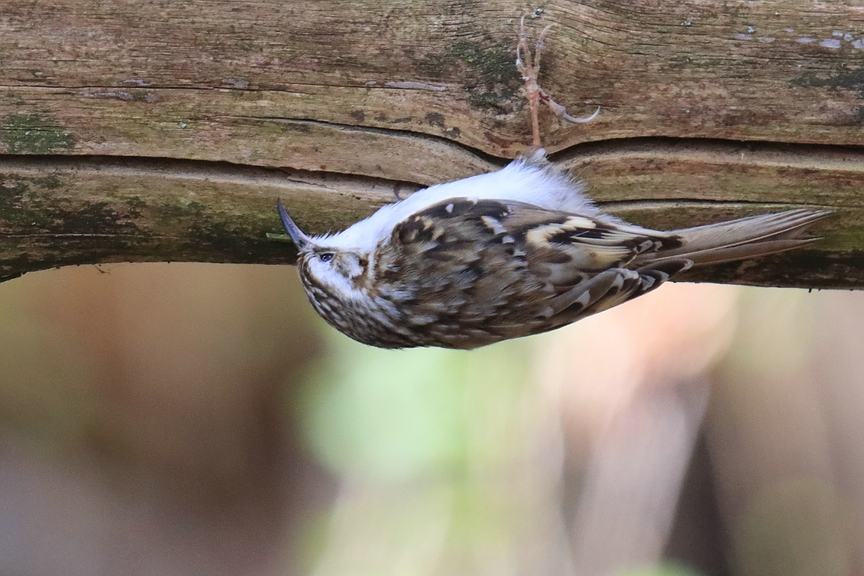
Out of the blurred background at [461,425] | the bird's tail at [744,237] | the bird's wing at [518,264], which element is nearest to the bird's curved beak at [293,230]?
the bird's wing at [518,264]

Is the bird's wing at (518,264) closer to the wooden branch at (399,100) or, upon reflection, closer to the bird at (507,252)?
the bird at (507,252)

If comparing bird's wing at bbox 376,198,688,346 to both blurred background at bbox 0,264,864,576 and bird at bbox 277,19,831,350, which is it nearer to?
bird at bbox 277,19,831,350

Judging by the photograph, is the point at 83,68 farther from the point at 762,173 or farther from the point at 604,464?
the point at 604,464

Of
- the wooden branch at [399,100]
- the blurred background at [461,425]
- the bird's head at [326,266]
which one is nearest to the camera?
the wooden branch at [399,100]

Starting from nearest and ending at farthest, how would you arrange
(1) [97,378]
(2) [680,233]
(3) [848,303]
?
1. (2) [680,233]
2. (3) [848,303]
3. (1) [97,378]

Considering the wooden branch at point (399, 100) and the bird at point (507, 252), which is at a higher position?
the wooden branch at point (399, 100)

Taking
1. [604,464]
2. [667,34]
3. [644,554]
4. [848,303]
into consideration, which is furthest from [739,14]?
[644,554]

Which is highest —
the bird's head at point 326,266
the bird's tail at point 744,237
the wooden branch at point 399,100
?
the wooden branch at point 399,100
